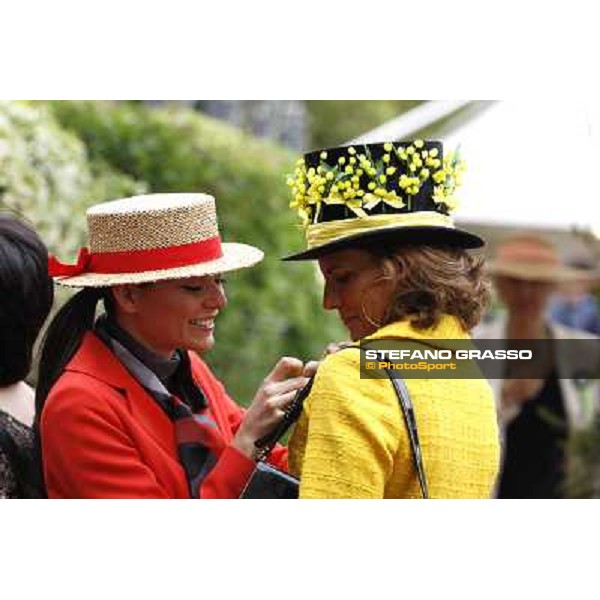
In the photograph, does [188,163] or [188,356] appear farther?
[188,163]

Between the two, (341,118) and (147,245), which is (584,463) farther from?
(341,118)

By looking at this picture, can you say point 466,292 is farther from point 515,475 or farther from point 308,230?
point 515,475

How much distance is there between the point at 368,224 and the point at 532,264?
2326 mm

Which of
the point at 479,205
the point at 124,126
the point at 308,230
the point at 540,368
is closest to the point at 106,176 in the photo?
the point at 124,126

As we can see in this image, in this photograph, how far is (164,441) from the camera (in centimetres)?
291

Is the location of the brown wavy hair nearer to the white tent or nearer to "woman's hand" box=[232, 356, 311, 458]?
"woman's hand" box=[232, 356, 311, 458]

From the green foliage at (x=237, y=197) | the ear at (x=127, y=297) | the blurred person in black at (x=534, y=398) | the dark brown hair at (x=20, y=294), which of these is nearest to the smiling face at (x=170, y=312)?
the ear at (x=127, y=297)

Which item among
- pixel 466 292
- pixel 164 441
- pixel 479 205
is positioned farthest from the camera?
Result: pixel 479 205

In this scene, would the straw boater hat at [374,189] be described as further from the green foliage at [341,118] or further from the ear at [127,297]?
the green foliage at [341,118]

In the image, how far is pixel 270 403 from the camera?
8.97 feet

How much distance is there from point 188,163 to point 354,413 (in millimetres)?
3182

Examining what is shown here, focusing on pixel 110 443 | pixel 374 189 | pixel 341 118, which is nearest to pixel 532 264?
pixel 374 189

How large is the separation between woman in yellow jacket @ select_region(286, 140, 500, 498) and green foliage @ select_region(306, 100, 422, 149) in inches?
194

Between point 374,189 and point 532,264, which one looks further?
point 532,264
